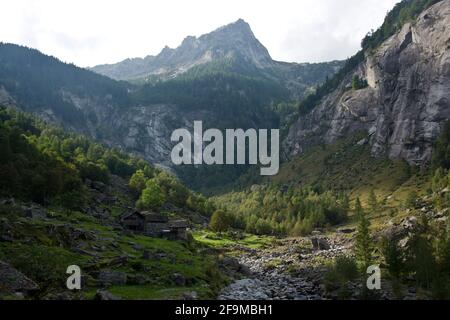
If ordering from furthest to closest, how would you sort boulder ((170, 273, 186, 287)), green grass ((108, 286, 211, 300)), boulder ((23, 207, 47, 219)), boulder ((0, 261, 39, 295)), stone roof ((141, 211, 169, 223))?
stone roof ((141, 211, 169, 223))
boulder ((23, 207, 47, 219))
boulder ((170, 273, 186, 287))
green grass ((108, 286, 211, 300))
boulder ((0, 261, 39, 295))

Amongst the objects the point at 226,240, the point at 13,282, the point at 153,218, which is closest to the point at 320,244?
the point at 226,240

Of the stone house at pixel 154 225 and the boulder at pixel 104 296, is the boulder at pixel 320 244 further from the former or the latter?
the boulder at pixel 104 296

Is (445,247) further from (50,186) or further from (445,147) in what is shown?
(445,147)

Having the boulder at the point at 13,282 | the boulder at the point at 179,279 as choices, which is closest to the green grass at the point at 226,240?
the boulder at the point at 179,279

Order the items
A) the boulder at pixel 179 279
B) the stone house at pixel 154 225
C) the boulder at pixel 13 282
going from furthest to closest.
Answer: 1. the stone house at pixel 154 225
2. the boulder at pixel 179 279
3. the boulder at pixel 13 282

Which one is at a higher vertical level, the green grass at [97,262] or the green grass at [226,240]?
the green grass at [226,240]

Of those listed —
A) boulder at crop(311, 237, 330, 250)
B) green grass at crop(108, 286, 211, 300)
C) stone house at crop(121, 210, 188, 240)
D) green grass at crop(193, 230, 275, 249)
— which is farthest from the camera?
green grass at crop(193, 230, 275, 249)

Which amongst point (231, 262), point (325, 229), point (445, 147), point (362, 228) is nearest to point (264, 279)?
point (231, 262)

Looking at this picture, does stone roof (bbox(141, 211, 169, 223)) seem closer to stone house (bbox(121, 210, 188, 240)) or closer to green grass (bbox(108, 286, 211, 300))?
stone house (bbox(121, 210, 188, 240))

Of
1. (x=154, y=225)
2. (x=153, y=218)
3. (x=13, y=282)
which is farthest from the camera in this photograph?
(x=153, y=218)

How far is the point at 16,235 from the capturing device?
58188 millimetres

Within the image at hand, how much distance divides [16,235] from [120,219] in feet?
172

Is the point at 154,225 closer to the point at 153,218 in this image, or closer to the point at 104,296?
the point at 153,218

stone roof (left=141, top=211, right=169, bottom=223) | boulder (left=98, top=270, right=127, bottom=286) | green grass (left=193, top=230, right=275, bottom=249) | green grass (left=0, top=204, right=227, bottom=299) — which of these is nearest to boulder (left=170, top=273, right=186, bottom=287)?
green grass (left=0, top=204, right=227, bottom=299)
